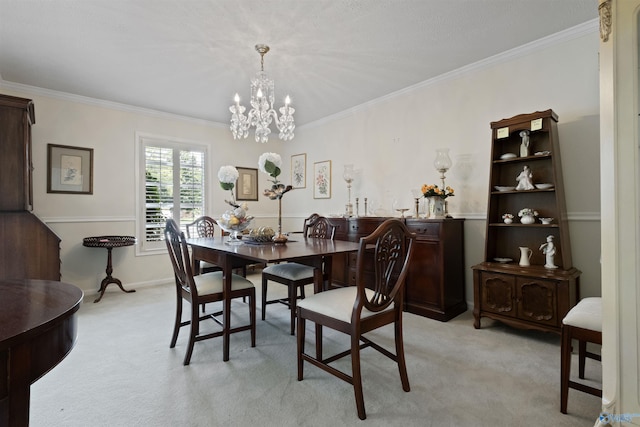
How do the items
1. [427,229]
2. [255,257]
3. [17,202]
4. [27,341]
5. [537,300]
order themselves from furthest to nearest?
[427,229], [17,202], [537,300], [255,257], [27,341]

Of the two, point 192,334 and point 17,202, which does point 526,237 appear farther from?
point 17,202

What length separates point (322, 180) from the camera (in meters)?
5.05

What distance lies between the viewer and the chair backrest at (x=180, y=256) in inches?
84.0

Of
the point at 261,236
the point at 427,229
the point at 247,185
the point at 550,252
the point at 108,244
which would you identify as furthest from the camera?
the point at 247,185

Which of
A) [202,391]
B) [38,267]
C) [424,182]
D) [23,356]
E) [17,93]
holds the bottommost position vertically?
[202,391]

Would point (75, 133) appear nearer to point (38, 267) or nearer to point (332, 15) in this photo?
point (38, 267)

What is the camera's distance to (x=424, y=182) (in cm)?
367

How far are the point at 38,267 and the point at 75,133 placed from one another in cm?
178

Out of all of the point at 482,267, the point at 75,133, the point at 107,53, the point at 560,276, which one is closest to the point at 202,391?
the point at 482,267

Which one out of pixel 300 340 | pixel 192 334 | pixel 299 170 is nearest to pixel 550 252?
pixel 300 340

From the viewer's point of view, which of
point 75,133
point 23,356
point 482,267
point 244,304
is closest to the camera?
point 23,356

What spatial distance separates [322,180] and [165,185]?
241 centimetres

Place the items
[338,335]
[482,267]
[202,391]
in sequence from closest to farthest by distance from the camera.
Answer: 1. [202,391]
2. [338,335]
3. [482,267]

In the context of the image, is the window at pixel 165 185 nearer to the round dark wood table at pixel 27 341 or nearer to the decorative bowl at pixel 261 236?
the decorative bowl at pixel 261 236
